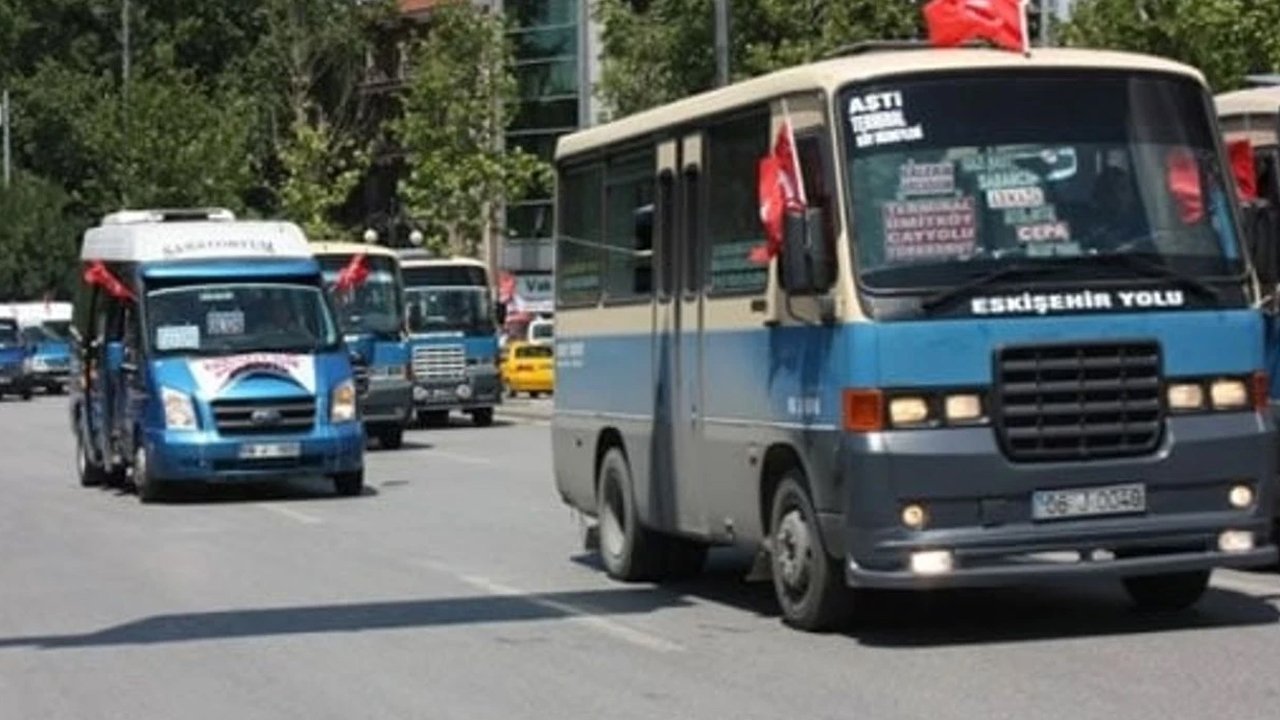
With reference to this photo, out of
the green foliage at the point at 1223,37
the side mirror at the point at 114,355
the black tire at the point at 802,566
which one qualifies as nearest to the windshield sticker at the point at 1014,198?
the black tire at the point at 802,566

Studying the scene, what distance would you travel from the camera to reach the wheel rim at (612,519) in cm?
1616

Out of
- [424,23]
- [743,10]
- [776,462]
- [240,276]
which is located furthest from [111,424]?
[424,23]

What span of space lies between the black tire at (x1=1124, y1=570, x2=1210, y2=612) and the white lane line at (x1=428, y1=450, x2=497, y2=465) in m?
17.8

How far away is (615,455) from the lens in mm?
16281

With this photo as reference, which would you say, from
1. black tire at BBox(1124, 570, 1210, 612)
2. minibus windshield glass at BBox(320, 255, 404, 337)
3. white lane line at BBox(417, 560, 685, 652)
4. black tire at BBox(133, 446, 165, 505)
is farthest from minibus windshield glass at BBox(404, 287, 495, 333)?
black tire at BBox(1124, 570, 1210, 612)

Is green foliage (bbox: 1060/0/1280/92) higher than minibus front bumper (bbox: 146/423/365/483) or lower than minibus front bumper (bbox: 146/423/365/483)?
higher

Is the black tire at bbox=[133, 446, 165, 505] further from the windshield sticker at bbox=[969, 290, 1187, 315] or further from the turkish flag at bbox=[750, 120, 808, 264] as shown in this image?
the windshield sticker at bbox=[969, 290, 1187, 315]

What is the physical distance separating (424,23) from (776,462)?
75.5 meters

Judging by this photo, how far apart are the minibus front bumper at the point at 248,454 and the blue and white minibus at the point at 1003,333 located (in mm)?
11725

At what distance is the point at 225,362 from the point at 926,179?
13.2 m

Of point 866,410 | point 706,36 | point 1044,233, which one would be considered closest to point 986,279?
point 1044,233

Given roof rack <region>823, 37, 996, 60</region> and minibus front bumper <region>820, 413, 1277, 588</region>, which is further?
roof rack <region>823, 37, 996, 60</region>

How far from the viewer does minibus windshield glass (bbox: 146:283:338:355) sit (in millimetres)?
24578

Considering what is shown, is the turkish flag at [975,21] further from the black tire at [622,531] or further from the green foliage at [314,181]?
the green foliage at [314,181]
